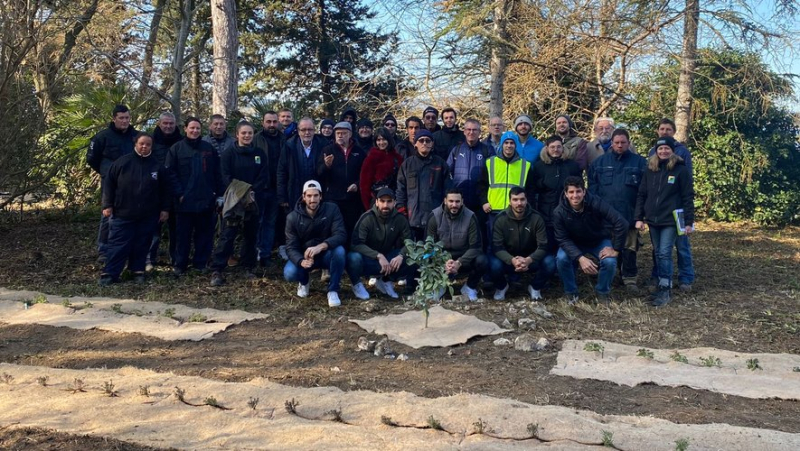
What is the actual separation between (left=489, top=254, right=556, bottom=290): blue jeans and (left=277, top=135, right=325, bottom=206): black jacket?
240 cm

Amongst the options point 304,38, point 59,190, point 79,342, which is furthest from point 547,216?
point 304,38

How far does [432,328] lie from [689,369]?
2039mm

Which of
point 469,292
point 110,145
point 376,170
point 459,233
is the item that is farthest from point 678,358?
point 110,145

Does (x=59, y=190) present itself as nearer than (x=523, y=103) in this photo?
Yes

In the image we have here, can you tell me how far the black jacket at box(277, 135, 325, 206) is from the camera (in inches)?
301

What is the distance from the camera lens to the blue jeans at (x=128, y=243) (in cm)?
743

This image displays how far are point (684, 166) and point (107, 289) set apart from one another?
6.38 meters

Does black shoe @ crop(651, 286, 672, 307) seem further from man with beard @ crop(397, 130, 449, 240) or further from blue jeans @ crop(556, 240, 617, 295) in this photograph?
man with beard @ crop(397, 130, 449, 240)

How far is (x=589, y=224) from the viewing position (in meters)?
6.80

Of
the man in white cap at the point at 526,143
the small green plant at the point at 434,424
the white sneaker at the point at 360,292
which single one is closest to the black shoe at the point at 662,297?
the man in white cap at the point at 526,143

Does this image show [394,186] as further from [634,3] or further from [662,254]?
[634,3]

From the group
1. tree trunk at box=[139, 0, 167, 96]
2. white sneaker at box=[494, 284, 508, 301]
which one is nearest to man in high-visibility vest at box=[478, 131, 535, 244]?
white sneaker at box=[494, 284, 508, 301]

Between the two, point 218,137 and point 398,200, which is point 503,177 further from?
point 218,137

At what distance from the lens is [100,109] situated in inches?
412
